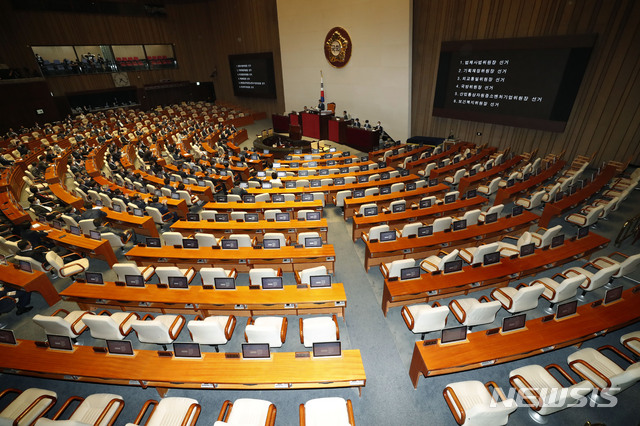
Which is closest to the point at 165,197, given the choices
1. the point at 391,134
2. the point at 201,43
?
the point at 391,134

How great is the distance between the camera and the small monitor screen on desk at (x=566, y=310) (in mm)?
4871

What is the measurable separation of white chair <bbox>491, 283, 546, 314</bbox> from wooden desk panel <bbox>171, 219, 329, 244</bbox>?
14.3ft

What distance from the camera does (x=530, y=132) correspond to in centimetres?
1438

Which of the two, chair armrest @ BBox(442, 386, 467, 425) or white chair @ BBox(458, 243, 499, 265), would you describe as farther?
white chair @ BBox(458, 243, 499, 265)

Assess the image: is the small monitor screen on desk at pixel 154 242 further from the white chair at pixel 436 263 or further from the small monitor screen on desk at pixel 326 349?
the white chair at pixel 436 263

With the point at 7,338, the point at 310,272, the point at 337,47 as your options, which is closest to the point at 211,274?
the point at 310,272

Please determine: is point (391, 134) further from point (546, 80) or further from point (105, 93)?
point (105, 93)

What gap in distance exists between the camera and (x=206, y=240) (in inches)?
300

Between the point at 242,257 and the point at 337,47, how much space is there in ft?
61.0

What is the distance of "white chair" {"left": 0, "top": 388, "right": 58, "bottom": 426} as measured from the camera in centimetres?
410

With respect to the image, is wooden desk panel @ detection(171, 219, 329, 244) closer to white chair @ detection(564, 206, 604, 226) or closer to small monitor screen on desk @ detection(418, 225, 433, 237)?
small monitor screen on desk @ detection(418, 225, 433, 237)

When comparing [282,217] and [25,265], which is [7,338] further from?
[282,217]

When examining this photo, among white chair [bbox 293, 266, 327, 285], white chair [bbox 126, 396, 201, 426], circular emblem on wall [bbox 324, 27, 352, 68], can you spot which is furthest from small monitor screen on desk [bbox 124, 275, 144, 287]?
circular emblem on wall [bbox 324, 27, 352, 68]

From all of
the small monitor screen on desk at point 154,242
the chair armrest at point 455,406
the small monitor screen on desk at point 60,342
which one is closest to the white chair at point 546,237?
the chair armrest at point 455,406
